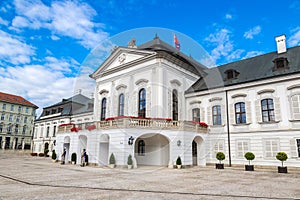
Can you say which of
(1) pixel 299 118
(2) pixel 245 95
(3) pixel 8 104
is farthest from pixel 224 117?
(3) pixel 8 104

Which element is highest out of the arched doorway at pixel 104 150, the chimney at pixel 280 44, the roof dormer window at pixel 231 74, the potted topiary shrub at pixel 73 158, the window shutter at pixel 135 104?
the chimney at pixel 280 44

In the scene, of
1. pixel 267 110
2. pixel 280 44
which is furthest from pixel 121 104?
pixel 280 44

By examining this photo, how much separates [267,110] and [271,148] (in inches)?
113

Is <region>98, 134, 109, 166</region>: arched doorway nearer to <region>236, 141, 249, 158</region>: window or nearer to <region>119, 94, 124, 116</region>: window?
<region>119, 94, 124, 116</region>: window

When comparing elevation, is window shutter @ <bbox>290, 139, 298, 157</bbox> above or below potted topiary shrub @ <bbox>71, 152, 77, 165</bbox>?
above

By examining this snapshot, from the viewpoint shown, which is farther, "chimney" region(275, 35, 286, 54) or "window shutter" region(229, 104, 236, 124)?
"chimney" region(275, 35, 286, 54)

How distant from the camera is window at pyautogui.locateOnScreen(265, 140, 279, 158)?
643 inches

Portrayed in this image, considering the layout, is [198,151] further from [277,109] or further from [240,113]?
[277,109]

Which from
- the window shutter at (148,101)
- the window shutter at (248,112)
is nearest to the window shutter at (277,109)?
the window shutter at (248,112)

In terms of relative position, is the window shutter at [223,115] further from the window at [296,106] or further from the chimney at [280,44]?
the chimney at [280,44]

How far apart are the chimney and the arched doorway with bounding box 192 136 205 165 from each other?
35.5ft

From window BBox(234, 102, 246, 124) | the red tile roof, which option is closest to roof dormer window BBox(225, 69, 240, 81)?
window BBox(234, 102, 246, 124)

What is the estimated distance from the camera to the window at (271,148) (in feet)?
53.6

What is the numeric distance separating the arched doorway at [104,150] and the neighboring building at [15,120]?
4627 cm
